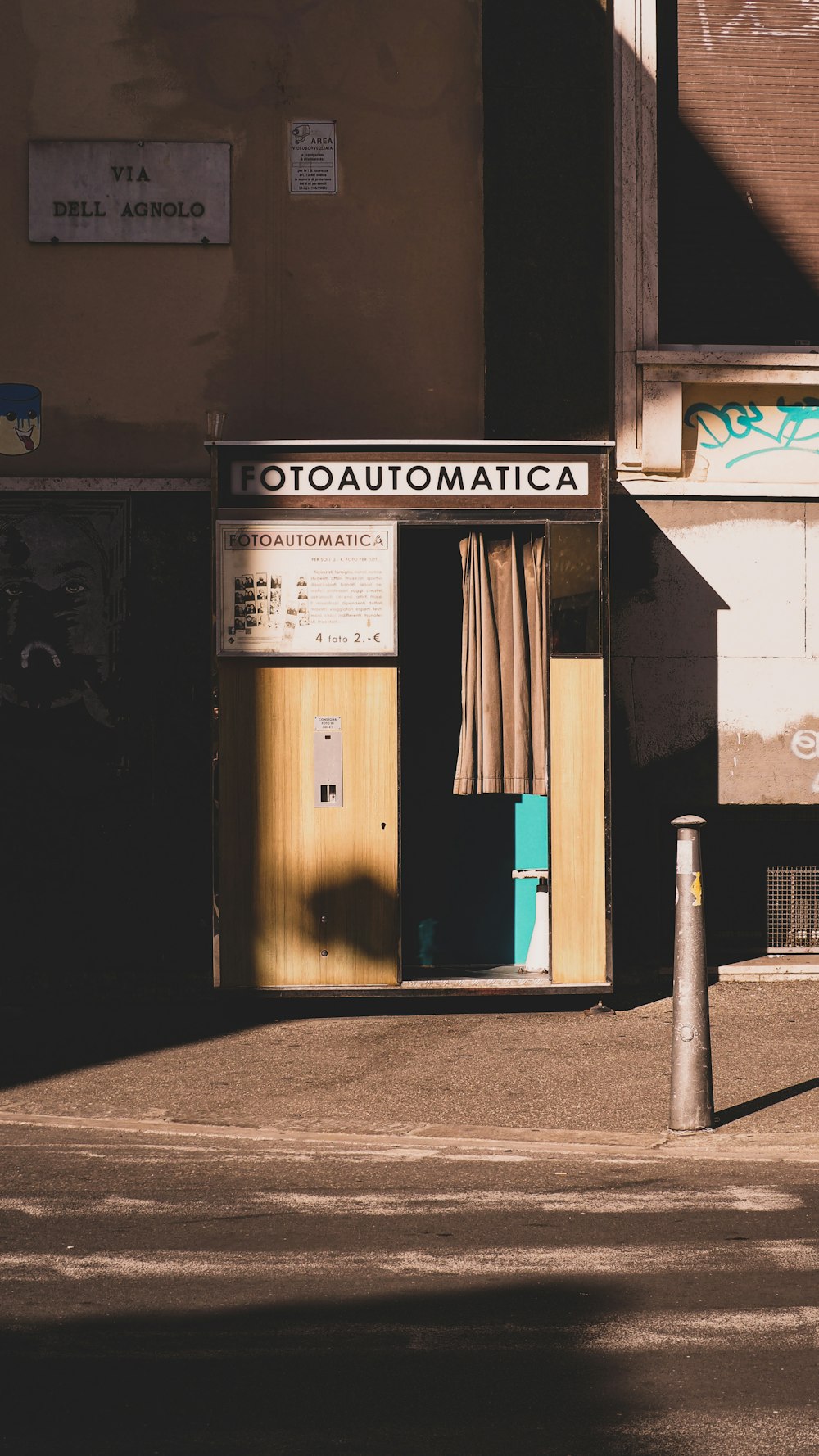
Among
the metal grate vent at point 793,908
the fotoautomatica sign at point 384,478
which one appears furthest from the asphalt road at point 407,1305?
the metal grate vent at point 793,908

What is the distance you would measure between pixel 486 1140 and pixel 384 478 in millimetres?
4353

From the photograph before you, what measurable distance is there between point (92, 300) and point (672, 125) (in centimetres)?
437

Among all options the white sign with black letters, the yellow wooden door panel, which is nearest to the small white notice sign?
the white sign with black letters

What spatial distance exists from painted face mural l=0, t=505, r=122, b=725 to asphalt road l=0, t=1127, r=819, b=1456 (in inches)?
177

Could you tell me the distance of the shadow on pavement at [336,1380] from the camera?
12.0 ft

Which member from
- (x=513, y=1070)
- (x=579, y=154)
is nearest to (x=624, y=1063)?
(x=513, y=1070)

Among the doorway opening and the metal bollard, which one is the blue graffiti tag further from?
the metal bollard

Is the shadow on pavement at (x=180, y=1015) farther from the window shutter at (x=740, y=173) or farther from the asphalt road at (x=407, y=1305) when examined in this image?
the window shutter at (x=740, y=173)

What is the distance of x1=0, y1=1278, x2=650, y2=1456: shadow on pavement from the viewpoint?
3.65 meters

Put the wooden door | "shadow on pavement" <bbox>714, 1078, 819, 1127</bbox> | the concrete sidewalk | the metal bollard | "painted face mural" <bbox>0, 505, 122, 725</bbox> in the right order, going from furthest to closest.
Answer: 1. "painted face mural" <bbox>0, 505, 122, 725</bbox>
2. the wooden door
3. the concrete sidewalk
4. "shadow on pavement" <bbox>714, 1078, 819, 1127</bbox>
5. the metal bollard

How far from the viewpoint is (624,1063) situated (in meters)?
8.09

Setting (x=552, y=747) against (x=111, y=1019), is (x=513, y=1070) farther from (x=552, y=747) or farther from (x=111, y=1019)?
(x=111, y=1019)

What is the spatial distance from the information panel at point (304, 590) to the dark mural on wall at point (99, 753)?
1.13 m

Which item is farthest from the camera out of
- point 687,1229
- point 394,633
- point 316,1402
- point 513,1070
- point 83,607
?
point 83,607
